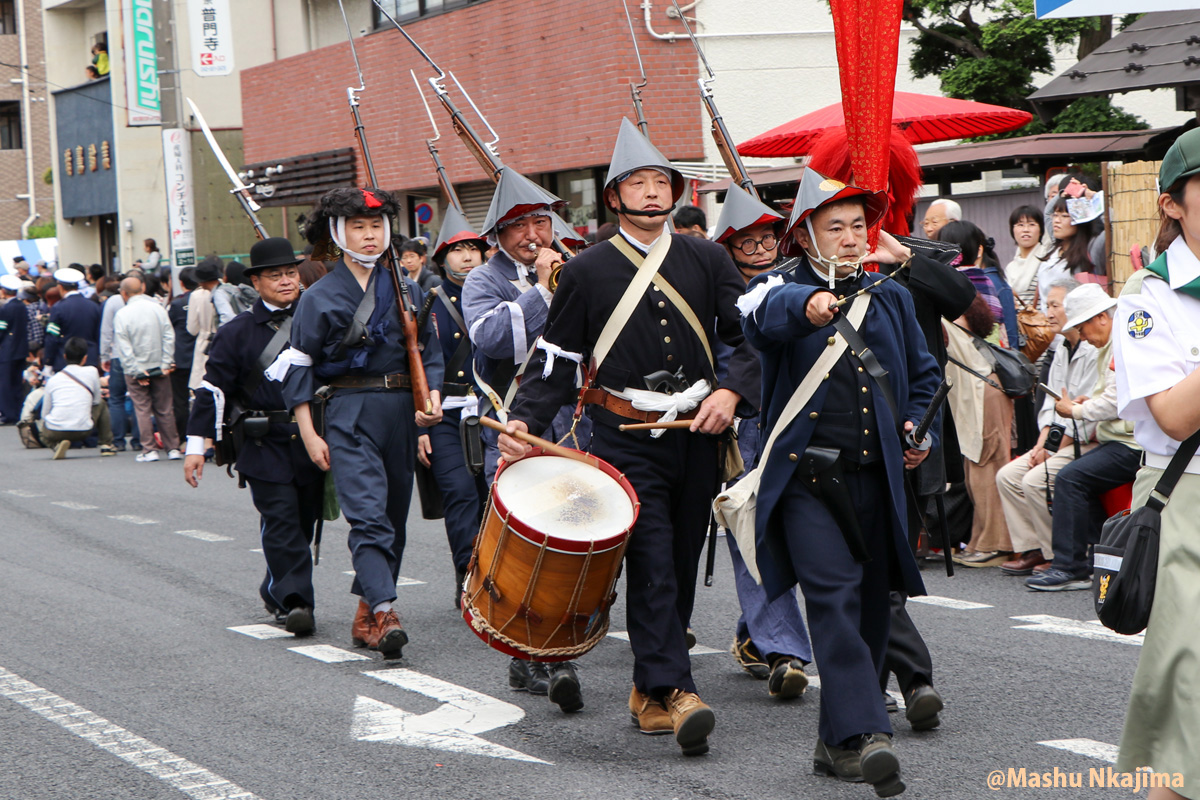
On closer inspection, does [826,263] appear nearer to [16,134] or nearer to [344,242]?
[344,242]

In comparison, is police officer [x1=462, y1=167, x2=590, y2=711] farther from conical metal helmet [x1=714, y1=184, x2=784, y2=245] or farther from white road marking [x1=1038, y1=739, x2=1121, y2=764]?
white road marking [x1=1038, y1=739, x2=1121, y2=764]

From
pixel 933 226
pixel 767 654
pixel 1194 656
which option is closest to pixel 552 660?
pixel 767 654

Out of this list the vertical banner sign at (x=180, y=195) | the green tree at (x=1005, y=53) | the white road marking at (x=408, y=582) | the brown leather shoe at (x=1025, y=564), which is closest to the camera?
the brown leather shoe at (x=1025, y=564)

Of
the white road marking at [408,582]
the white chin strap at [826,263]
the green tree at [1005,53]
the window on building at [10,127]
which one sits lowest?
the white road marking at [408,582]

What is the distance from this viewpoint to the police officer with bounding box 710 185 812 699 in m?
5.61

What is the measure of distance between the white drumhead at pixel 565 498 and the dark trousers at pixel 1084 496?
3.76 m

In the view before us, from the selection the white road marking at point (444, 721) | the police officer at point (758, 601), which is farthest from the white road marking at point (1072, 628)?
the white road marking at point (444, 721)

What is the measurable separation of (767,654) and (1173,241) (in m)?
2.98

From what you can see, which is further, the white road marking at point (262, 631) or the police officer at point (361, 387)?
the white road marking at point (262, 631)

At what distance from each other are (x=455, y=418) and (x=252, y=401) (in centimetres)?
107

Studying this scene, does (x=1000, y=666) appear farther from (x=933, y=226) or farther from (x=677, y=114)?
(x=677, y=114)

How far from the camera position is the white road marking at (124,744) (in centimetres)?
471

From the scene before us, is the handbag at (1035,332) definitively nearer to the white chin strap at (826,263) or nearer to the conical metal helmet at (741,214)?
the conical metal helmet at (741,214)

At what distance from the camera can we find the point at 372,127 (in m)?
22.0
